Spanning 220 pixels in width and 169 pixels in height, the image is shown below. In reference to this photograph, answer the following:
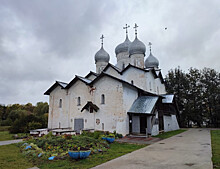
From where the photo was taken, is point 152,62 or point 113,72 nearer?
point 113,72

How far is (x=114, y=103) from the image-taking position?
16781mm

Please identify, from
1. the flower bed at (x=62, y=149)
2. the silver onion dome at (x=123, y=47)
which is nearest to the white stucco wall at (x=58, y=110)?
the flower bed at (x=62, y=149)

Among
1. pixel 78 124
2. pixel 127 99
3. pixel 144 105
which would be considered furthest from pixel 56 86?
pixel 144 105

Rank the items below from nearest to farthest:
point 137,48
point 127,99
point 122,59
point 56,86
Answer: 1. point 127,99
2. point 56,86
3. point 137,48
4. point 122,59

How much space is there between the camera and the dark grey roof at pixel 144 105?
15.9 metres

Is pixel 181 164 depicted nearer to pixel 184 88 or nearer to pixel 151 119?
pixel 151 119

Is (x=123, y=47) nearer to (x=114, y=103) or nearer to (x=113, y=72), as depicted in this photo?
(x=113, y=72)

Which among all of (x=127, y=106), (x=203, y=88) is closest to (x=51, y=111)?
(x=127, y=106)

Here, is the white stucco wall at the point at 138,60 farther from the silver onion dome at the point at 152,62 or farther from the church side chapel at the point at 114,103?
the silver onion dome at the point at 152,62

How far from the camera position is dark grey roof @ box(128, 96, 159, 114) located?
52.1 feet

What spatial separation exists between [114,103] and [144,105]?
3053 mm

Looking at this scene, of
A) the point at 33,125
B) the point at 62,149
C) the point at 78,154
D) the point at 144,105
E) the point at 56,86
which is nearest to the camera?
the point at 78,154

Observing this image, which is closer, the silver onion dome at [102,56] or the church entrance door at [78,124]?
the church entrance door at [78,124]

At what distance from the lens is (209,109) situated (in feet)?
96.0
